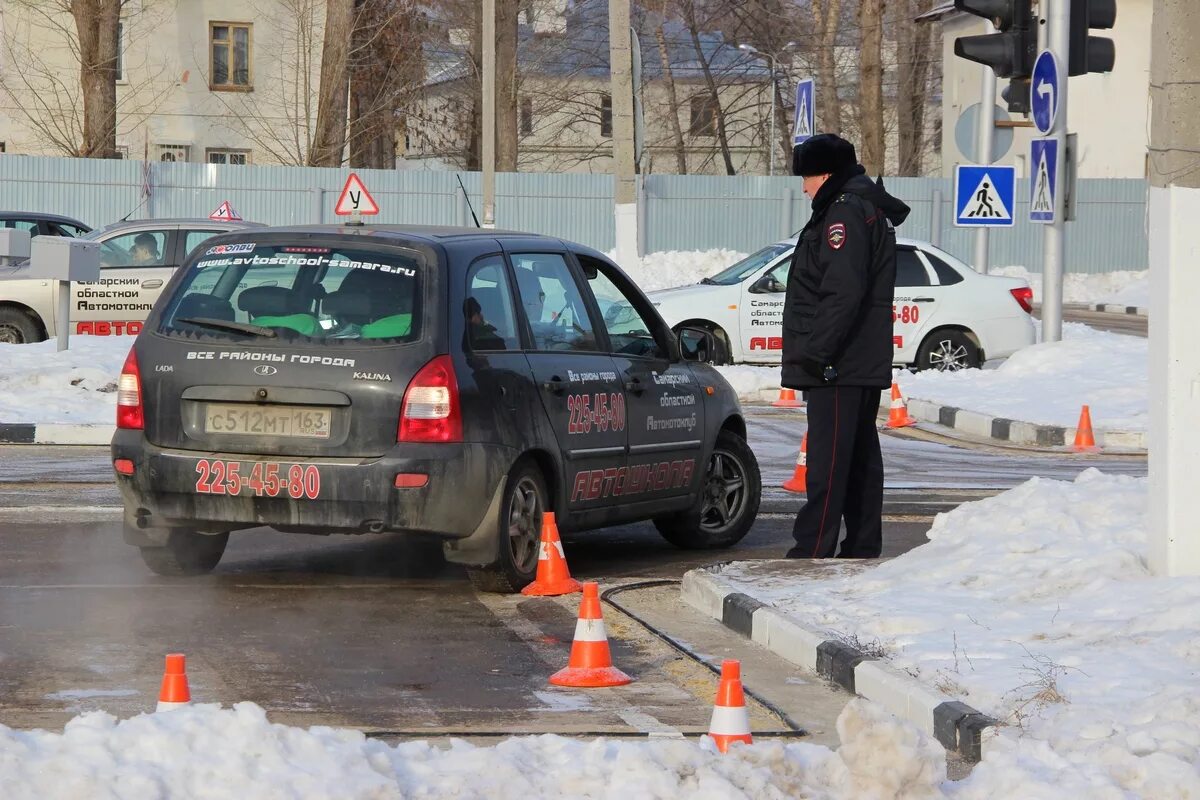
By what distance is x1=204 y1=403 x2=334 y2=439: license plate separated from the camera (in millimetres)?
Result: 7566

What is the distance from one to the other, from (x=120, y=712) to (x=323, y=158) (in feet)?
119

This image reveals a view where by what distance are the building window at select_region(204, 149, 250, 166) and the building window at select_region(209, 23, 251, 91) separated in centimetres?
169

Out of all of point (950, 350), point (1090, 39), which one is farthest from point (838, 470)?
point (950, 350)

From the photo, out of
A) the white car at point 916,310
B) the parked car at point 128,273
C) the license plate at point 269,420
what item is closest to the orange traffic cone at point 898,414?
the white car at point 916,310

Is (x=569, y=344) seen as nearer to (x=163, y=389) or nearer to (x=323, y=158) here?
(x=163, y=389)

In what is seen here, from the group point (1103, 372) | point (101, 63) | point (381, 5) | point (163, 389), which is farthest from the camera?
point (381, 5)

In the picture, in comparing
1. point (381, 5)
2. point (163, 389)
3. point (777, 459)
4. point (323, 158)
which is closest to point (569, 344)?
point (163, 389)

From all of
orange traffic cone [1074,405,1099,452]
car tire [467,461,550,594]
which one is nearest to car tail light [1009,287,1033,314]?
orange traffic cone [1074,405,1099,452]

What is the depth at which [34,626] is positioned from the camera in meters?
7.07

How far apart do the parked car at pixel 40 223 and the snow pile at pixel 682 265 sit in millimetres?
14750

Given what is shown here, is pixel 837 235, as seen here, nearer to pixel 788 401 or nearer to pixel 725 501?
pixel 725 501

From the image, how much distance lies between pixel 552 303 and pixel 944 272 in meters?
12.3

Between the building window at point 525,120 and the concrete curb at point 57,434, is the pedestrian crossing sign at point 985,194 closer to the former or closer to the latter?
the concrete curb at point 57,434

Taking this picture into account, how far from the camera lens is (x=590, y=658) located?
6.27 metres
